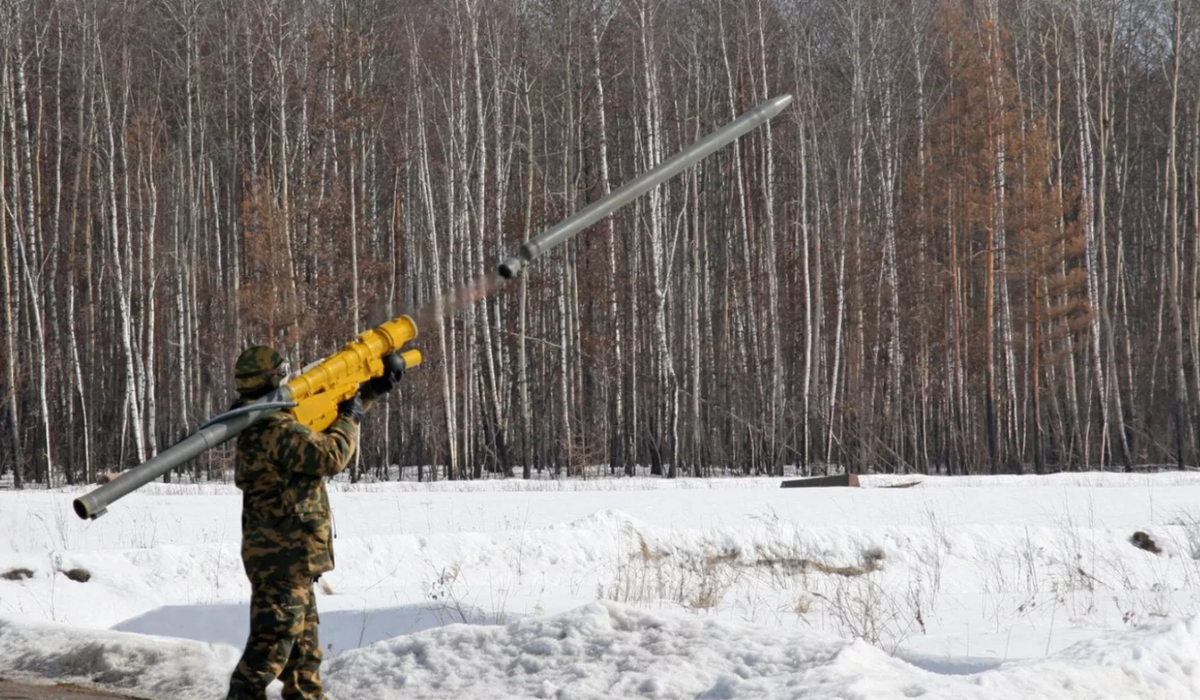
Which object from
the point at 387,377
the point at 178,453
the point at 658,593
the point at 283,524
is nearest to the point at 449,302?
the point at 387,377

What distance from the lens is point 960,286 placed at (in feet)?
115

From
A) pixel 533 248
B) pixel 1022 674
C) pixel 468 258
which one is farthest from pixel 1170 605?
pixel 468 258

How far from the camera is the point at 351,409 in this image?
612cm

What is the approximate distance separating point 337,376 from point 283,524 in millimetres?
707

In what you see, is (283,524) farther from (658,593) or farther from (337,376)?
(658,593)

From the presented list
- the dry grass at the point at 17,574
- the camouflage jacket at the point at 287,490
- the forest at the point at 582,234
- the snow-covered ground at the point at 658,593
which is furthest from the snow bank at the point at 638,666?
the forest at the point at 582,234

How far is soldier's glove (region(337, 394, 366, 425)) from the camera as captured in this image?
6094mm

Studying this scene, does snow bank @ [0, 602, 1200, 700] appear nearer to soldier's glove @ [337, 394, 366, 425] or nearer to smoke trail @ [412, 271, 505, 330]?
soldier's glove @ [337, 394, 366, 425]

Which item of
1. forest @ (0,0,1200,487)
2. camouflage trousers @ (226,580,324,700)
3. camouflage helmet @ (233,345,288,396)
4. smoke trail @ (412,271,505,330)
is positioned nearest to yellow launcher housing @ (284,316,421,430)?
camouflage helmet @ (233,345,288,396)

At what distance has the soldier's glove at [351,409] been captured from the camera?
6.09 metres

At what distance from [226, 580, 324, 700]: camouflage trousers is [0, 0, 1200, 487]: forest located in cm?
2216

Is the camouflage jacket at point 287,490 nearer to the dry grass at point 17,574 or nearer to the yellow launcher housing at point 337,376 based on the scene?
the yellow launcher housing at point 337,376

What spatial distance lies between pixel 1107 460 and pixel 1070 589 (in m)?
25.2

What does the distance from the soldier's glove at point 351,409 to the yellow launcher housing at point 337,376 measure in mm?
20
